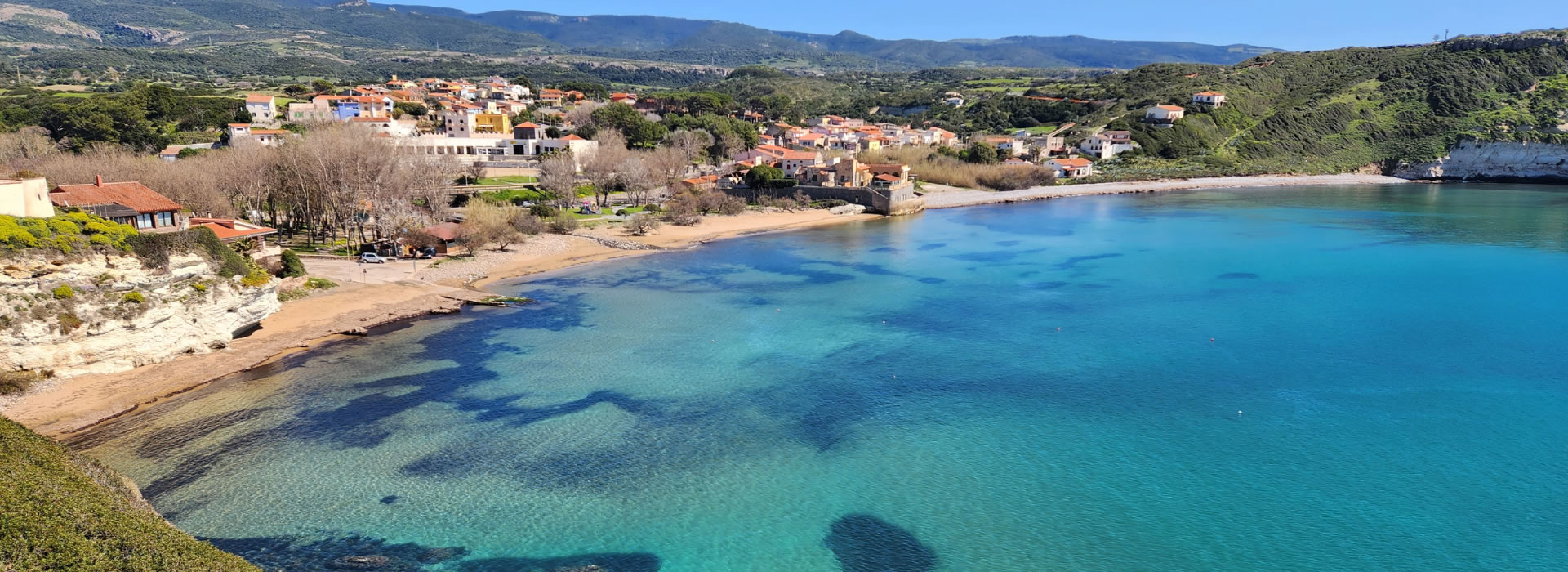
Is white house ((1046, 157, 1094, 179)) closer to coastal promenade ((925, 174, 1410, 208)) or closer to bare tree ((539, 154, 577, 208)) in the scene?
coastal promenade ((925, 174, 1410, 208))

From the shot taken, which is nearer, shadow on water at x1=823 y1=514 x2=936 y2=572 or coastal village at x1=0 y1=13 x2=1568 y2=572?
shadow on water at x1=823 y1=514 x2=936 y2=572

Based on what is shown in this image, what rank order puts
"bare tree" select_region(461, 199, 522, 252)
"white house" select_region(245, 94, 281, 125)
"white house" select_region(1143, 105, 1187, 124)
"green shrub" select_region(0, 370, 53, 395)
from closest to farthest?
"green shrub" select_region(0, 370, 53, 395)
"bare tree" select_region(461, 199, 522, 252)
"white house" select_region(245, 94, 281, 125)
"white house" select_region(1143, 105, 1187, 124)

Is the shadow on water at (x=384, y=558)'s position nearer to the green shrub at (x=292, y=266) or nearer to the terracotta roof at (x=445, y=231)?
the green shrub at (x=292, y=266)

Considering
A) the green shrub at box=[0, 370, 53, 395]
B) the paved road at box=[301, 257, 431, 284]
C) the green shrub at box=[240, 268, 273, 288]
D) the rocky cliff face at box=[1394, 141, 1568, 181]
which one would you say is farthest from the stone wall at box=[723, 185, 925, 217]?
the rocky cliff face at box=[1394, 141, 1568, 181]

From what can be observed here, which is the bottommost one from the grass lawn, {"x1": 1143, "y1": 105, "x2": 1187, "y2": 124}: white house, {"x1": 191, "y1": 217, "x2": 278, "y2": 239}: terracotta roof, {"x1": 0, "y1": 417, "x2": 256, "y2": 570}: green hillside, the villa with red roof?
{"x1": 0, "y1": 417, "x2": 256, "y2": 570}: green hillside

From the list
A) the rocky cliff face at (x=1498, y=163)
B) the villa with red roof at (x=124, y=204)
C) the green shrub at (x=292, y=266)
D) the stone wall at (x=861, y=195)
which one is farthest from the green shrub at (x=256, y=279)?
the rocky cliff face at (x=1498, y=163)

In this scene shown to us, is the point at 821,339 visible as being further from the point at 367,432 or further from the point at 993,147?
the point at 993,147
